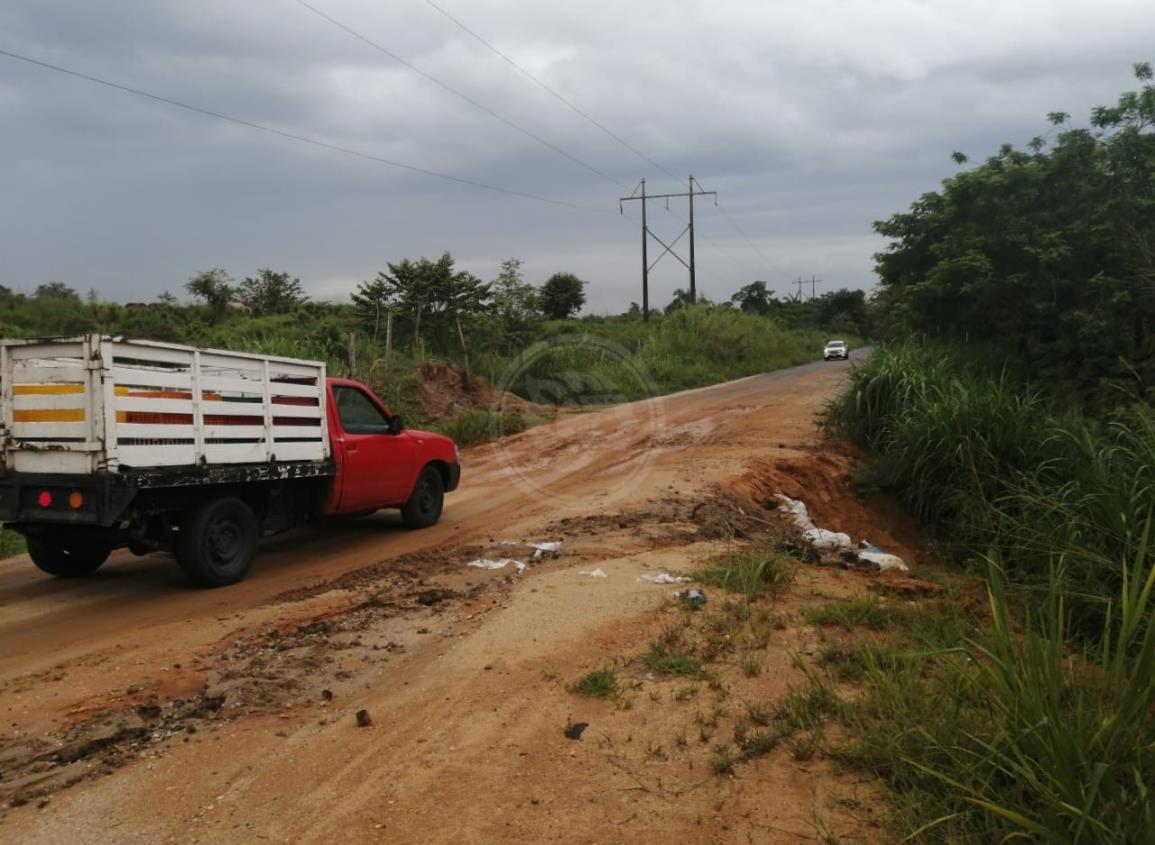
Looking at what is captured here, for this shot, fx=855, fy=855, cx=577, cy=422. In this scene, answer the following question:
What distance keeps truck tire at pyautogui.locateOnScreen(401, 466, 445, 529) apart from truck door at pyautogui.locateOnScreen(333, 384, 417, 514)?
0.69ft

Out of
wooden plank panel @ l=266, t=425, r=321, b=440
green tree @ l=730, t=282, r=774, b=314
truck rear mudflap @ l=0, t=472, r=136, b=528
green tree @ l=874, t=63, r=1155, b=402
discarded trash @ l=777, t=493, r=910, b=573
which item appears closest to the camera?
truck rear mudflap @ l=0, t=472, r=136, b=528

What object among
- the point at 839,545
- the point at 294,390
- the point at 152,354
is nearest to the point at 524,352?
the point at 839,545

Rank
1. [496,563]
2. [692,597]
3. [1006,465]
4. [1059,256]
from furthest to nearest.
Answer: [1059,256]
[1006,465]
[496,563]
[692,597]

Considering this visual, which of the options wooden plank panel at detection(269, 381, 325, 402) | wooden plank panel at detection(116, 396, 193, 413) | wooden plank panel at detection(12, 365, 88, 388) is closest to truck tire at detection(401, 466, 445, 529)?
wooden plank panel at detection(269, 381, 325, 402)

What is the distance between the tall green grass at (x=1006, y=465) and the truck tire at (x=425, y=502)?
17.8 ft

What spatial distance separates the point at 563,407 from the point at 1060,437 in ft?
52.0

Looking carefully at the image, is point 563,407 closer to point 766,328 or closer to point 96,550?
point 96,550

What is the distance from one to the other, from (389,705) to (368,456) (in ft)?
13.8

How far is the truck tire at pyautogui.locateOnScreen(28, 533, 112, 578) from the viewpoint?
6.91m

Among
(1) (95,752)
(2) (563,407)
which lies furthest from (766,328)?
(1) (95,752)

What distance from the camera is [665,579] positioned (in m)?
6.40

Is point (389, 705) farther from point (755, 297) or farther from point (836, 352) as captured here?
point (755, 297)

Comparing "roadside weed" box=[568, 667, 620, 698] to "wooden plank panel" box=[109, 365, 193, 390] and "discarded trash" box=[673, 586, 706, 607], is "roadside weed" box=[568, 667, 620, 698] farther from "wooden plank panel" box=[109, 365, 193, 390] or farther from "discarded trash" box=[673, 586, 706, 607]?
"wooden plank panel" box=[109, 365, 193, 390]

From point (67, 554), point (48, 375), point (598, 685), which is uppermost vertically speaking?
point (48, 375)
